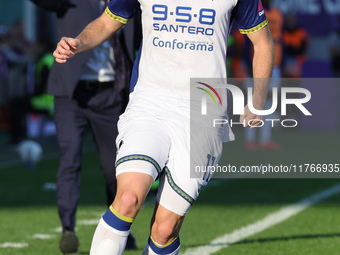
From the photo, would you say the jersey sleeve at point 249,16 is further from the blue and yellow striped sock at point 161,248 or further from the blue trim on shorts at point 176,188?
the blue and yellow striped sock at point 161,248

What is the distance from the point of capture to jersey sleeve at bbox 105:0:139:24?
206 inches

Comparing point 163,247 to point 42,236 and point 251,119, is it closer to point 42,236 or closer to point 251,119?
point 251,119

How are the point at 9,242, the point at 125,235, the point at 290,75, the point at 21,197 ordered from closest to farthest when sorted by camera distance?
the point at 125,235 < the point at 9,242 < the point at 21,197 < the point at 290,75

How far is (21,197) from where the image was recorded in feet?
33.0

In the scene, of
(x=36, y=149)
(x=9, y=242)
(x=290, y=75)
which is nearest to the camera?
(x=9, y=242)

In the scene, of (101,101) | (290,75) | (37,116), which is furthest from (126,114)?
(290,75)

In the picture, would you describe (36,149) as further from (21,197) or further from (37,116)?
(37,116)

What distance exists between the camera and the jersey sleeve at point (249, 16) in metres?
5.26

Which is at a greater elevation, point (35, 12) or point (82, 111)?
point (82, 111)

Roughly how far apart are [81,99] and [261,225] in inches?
89.5

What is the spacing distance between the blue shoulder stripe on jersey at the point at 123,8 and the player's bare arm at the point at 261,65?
75 centimetres

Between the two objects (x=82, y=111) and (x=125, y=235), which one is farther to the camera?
(x=82, y=111)

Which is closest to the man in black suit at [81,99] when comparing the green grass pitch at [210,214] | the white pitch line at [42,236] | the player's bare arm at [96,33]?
the green grass pitch at [210,214]

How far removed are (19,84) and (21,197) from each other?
7.85 m
